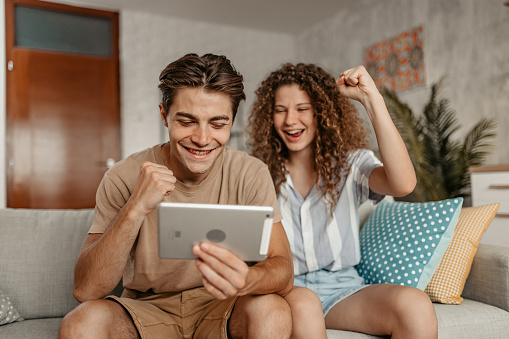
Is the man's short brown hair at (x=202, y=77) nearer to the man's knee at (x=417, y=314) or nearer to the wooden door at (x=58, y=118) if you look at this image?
the man's knee at (x=417, y=314)

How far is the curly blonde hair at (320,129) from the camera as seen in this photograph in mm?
1756

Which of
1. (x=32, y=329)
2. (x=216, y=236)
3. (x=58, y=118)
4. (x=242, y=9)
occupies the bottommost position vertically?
(x=32, y=329)

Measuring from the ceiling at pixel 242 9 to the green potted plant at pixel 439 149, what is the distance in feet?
6.12

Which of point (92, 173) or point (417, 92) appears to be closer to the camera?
point (417, 92)

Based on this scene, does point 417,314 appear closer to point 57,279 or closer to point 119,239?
point 119,239

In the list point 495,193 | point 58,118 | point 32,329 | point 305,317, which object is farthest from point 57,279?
point 58,118

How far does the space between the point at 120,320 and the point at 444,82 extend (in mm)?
3652

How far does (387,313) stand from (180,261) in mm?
613

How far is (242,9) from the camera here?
5.21 meters

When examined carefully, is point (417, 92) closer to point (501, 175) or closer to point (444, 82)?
point (444, 82)

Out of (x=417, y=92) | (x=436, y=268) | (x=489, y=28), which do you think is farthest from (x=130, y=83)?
(x=436, y=268)

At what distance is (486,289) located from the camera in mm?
1650

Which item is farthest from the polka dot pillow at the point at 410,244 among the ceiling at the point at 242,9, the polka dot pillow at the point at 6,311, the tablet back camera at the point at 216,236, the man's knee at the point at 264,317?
the ceiling at the point at 242,9

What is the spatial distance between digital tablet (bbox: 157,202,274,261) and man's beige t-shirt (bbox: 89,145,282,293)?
37 cm
